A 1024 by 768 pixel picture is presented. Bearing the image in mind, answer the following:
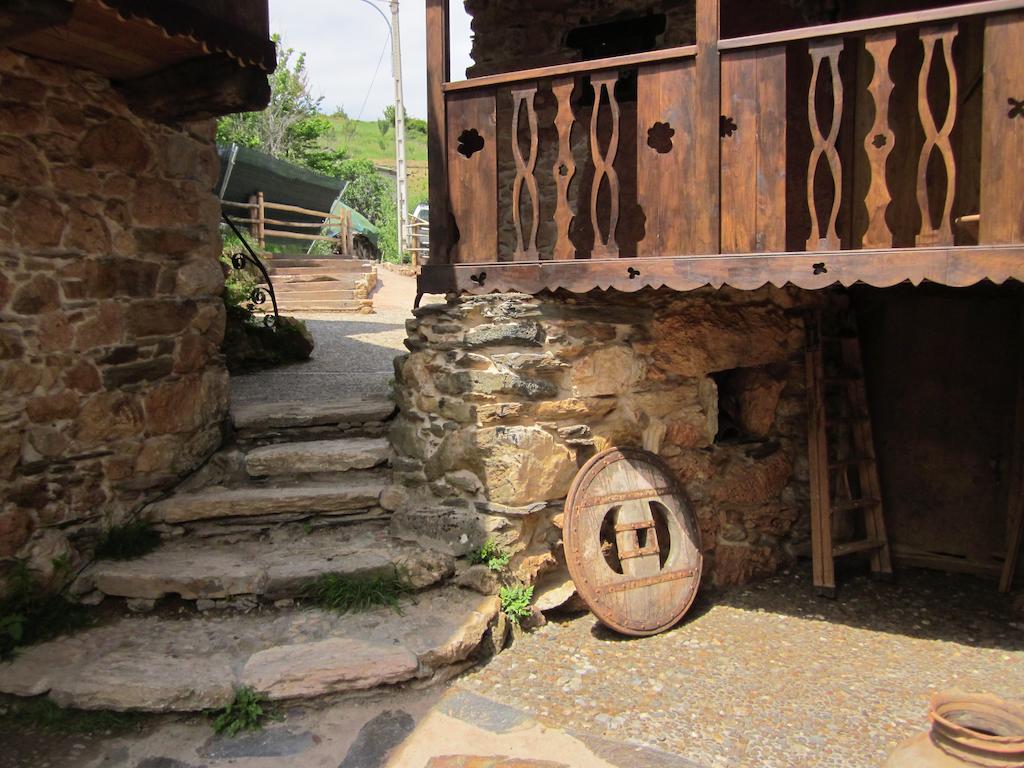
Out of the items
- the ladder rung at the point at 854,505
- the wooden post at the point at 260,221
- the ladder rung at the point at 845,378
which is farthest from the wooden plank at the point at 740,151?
the wooden post at the point at 260,221

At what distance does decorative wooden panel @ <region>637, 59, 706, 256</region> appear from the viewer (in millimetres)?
3682

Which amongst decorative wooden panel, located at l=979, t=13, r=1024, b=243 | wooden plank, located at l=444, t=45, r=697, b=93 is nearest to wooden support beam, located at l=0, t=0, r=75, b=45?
wooden plank, located at l=444, t=45, r=697, b=93

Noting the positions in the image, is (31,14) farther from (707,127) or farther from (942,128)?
(942,128)

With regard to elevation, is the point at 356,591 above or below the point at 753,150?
below

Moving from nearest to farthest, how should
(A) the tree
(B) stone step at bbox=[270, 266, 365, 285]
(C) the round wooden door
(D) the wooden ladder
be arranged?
(C) the round wooden door → (D) the wooden ladder → (B) stone step at bbox=[270, 266, 365, 285] → (A) the tree

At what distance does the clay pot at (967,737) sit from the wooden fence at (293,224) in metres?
14.4

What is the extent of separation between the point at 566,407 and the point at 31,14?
282 cm

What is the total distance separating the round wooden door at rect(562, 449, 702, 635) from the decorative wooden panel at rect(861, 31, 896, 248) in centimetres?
166

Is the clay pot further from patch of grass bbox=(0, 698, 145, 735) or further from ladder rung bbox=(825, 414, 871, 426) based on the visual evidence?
patch of grass bbox=(0, 698, 145, 735)

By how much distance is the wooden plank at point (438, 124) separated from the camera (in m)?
4.16

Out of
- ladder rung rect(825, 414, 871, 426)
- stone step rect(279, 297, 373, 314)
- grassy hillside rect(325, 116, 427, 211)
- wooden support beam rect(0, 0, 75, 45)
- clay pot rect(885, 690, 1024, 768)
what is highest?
grassy hillside rect(325, 116, 427, 211)

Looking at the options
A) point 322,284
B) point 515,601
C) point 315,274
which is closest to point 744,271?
point 515,601

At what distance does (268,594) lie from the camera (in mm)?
3785

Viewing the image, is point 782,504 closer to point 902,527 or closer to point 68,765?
point 902,527
